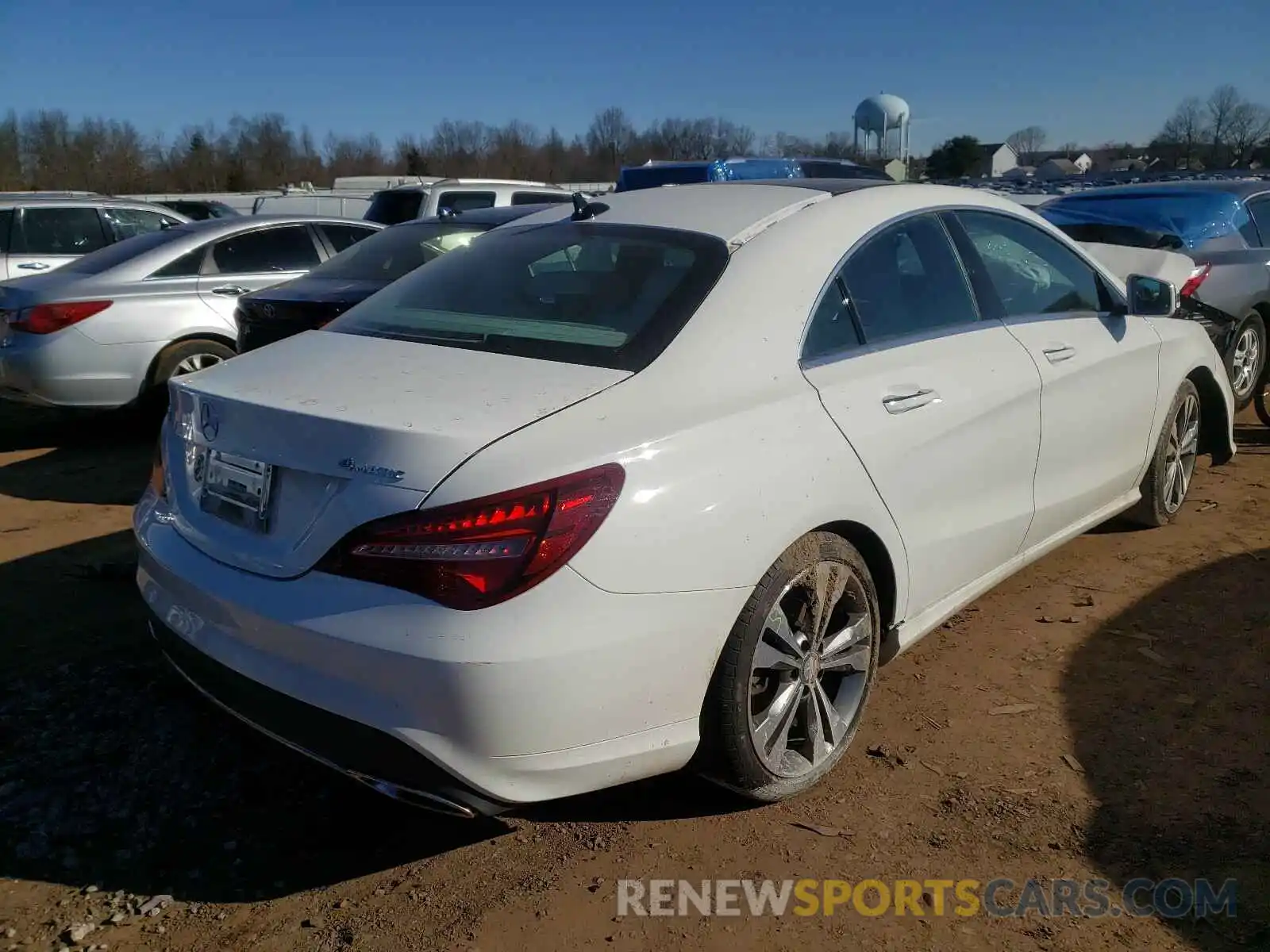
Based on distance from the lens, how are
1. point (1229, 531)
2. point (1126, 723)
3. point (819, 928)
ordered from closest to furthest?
point (819, 928)
point (1126, 723)
point (1229, 531)

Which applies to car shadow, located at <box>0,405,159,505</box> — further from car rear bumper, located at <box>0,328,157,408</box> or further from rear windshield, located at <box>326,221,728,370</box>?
rear windshield, located at <box>326,221,728,370</box>

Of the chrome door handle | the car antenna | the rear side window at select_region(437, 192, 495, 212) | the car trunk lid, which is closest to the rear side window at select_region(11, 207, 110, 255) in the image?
the rear side window at select_region(437, 192, 495, 212)

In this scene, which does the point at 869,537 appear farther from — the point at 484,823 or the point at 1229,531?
the point at 1229,531

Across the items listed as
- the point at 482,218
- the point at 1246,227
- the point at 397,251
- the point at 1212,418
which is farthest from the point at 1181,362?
the point at 397,251

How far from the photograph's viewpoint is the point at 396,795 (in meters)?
2.31

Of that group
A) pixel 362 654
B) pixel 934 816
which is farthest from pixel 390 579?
pixel 934 816

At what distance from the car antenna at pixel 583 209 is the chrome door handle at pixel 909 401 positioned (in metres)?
1.23

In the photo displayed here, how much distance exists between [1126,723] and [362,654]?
243 centimetres

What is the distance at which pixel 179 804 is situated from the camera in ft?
9.42

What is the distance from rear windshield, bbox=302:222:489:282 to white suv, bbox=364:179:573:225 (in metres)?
4.38

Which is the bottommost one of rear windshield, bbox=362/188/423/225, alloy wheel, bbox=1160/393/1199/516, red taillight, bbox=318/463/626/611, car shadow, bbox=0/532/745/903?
car shadow, bbox=0/532/745/903

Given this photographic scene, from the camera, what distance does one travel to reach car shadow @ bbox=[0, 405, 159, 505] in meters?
6.05

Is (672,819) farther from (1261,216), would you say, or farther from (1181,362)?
(1261,216)

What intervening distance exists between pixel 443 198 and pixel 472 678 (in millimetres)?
10130
